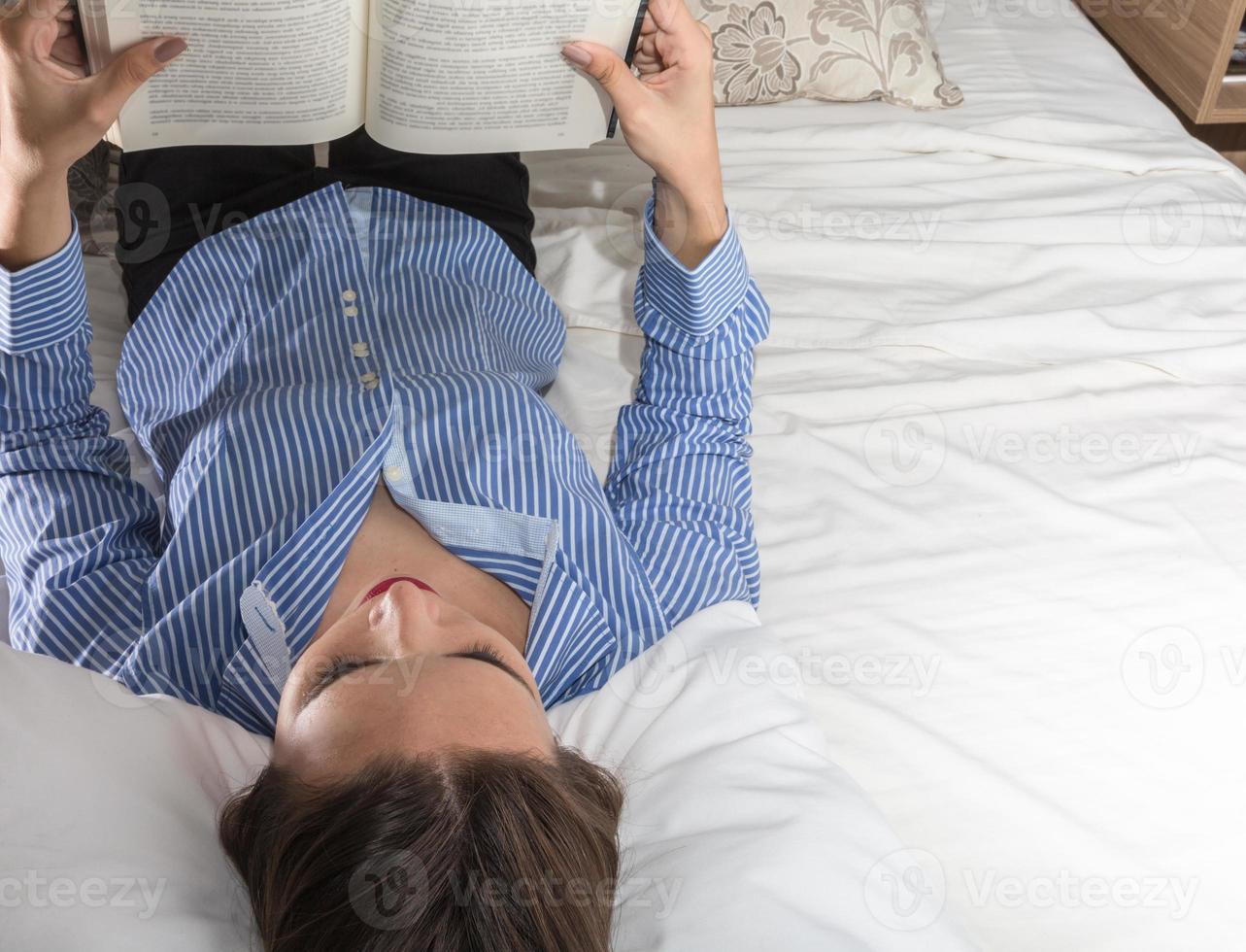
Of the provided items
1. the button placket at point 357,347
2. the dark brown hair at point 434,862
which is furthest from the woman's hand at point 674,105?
the dark brown hair at point 434,862

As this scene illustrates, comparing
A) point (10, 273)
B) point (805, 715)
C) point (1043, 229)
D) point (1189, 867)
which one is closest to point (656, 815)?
point (805, 715)

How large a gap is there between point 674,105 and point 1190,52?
1.72 m

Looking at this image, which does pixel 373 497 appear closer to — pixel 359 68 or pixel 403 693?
pixel 403 693

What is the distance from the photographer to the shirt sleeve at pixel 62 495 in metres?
0.95

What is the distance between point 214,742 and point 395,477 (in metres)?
0.25

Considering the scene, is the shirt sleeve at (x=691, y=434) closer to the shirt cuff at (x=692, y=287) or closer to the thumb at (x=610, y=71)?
the shirt cuff at (x=692, y=287)

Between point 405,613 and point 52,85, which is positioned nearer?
point 405,613

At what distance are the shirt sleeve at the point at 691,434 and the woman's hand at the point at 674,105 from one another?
4 centimetres

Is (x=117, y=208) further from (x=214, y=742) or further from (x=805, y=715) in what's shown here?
(x=805, y=715)

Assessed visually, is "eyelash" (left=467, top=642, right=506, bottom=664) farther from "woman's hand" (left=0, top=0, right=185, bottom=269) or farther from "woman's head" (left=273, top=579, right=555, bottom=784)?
"woman's hand" (left=0, top=0, right=185, bottom=269)

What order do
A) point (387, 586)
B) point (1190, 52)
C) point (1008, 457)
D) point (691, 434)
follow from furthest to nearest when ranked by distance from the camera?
point (1190, 52)
point (1008, 457)
point (691, 434)
point (387, 586)

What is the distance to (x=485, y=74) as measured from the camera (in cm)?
102

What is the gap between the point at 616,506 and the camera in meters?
1.12

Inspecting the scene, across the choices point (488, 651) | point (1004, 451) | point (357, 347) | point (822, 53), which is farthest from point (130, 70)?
point (822, 53)
